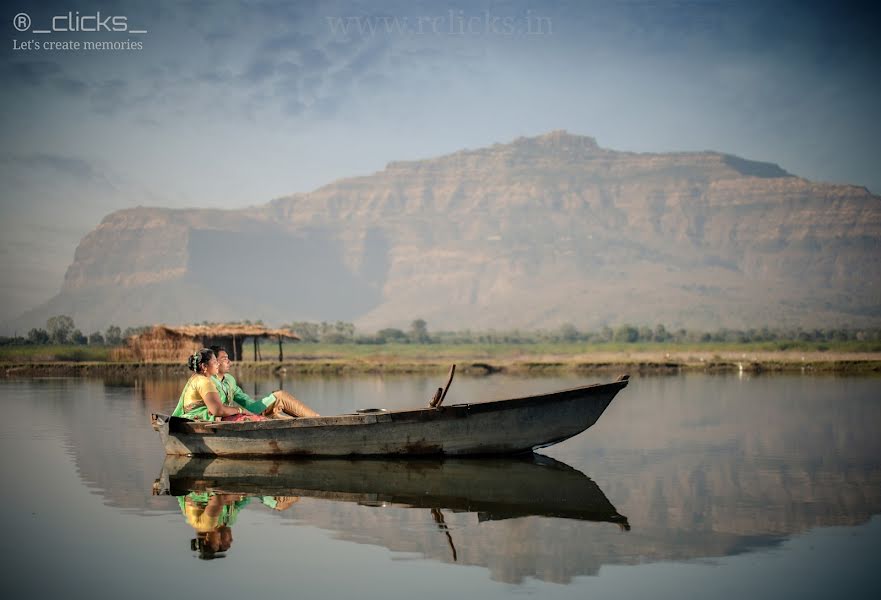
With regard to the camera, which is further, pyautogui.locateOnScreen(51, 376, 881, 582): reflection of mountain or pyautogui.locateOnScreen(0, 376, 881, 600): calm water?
pyautogui.locateOnScreen(51, 376, 881, 582): reflection of mountain

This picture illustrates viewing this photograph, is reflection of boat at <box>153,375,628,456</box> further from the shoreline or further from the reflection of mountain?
the shoreline

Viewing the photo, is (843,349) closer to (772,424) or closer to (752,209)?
(772,424)

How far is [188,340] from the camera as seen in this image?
4212 cm

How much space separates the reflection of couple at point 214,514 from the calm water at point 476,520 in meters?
0.08

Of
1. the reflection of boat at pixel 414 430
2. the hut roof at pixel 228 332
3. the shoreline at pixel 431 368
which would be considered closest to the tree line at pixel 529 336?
the shoreline at pixel 431 368

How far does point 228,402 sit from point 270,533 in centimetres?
473

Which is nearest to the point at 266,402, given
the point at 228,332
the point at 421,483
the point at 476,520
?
the point at 421,483

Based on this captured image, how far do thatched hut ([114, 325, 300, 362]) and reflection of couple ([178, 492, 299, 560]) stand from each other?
2860 cm

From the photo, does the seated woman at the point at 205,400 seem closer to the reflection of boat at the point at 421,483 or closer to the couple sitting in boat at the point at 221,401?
the couple sitting in boat at the point at 221,401

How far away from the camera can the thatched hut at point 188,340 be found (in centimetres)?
4109

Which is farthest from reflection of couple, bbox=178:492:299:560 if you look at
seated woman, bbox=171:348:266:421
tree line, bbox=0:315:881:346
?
tree line, bbox=0:315:881:346

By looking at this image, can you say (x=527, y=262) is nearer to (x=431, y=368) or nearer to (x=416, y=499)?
(x=431, y=368)

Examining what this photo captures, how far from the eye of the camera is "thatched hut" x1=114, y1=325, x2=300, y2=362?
4109 cm

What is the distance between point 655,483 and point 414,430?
347cm
